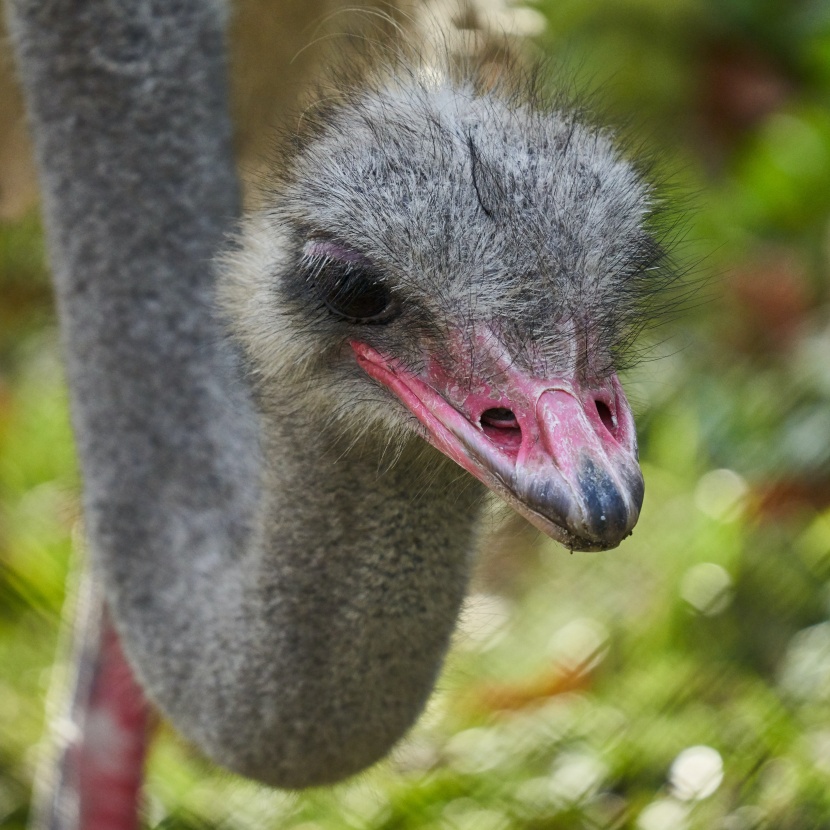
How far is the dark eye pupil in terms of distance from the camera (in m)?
1.11

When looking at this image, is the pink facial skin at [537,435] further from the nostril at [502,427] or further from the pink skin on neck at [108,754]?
the pink skin on neck at [108,754]

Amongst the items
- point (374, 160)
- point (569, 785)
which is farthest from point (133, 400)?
point (569, 785)

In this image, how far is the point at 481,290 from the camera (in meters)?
1.07

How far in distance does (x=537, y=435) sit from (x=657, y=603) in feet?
6.67

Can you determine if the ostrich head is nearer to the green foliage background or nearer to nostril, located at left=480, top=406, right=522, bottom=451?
nostril, located at left=480, top=406, right=522, bottom=451

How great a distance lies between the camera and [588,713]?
277cm

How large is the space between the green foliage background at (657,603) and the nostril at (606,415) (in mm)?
396

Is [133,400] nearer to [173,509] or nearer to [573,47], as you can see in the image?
[173,509]

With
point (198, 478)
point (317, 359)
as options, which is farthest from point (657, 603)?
point (317, 359)

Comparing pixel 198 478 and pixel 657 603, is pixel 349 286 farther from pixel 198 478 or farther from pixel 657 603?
pixel 657 603

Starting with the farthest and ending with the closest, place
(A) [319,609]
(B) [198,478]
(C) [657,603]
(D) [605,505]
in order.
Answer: (C) [657,603] < (B) [198,478] < (A) [319,609] < (D) [605,505]

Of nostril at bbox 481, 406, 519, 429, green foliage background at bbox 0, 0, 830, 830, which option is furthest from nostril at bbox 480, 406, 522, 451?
green foliage background at bbox 0, 0, 830, 830

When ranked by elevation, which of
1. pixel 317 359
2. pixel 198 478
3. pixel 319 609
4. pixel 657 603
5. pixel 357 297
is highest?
pixel 357 297

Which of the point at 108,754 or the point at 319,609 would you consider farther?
the point at 108,754
